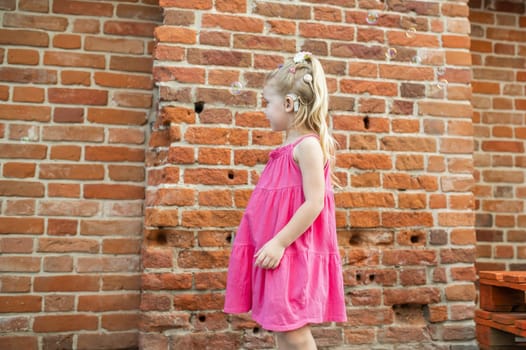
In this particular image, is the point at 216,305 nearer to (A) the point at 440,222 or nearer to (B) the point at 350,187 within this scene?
(B) the point at 350,187

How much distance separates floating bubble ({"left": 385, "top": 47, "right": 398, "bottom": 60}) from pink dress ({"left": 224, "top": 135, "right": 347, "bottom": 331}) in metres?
1.02

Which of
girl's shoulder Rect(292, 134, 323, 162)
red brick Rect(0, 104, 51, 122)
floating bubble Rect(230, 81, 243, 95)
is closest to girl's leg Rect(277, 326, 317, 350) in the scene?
girl's shoulder Rect(292, 134, 323, 162)

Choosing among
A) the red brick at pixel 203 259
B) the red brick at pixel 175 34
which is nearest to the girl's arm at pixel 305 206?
the red brick at pixel 203 259

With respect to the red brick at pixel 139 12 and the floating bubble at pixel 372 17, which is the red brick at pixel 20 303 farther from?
the floating bubble at pixel 372 17

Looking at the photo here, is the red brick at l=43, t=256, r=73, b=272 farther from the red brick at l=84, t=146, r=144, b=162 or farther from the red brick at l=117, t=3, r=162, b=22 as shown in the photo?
the red brick at l=117, t=3, r=162, b=22

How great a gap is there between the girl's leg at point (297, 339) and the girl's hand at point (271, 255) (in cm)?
24

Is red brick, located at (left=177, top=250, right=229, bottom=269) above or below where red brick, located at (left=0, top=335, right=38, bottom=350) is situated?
above

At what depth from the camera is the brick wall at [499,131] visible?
3016 millimetres

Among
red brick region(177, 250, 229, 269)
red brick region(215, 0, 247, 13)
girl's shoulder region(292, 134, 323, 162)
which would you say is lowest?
red brick region(177, 250, 229, 269)

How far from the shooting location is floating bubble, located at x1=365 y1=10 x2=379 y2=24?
2615 millimetres

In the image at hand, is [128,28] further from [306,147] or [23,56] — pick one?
[306,147]

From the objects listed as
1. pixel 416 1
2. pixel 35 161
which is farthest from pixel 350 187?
pixel 35 161

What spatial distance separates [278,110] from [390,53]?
1.04m

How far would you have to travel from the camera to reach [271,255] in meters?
1.68
